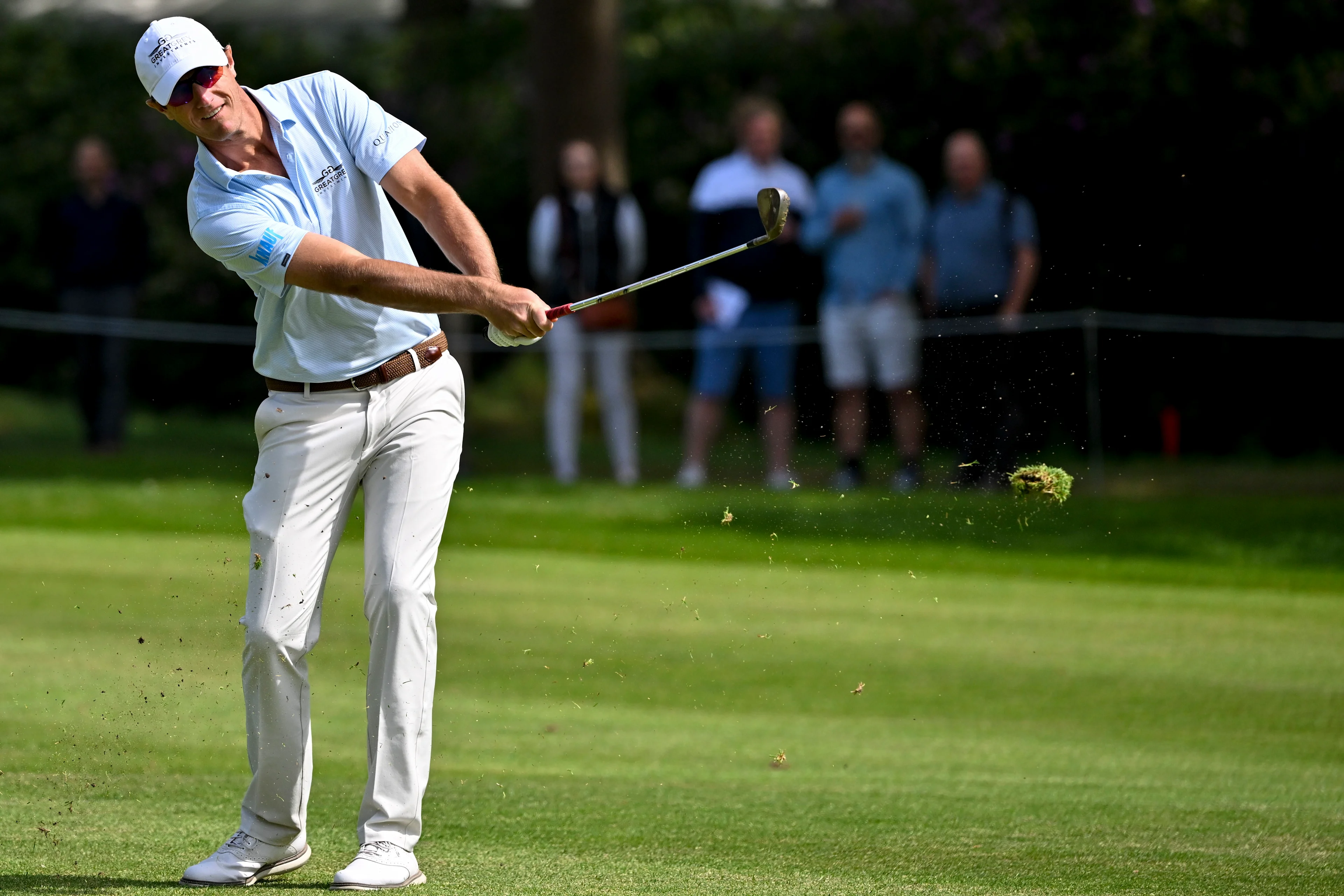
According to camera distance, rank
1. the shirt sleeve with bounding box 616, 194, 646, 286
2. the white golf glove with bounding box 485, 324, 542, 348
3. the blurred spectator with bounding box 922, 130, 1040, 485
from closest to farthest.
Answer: the white golf glove with bounding box 485, 324, 542, 348
the blurred spectator with bounding box 922, 130, 1040, 485
the shirt sleeve with bounding box 616, 194, 646, 286

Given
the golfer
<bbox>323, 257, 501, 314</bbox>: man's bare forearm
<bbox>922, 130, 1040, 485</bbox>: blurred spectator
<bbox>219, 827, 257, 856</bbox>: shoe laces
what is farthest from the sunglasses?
<bbox>922, 130, 1040, 485</bbox>: blurred spectator

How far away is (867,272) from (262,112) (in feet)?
27.4

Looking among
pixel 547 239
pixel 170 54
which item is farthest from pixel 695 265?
pixel 547 239

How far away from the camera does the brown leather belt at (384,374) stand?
16.6 ft

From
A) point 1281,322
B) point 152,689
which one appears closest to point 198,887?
point 152,689

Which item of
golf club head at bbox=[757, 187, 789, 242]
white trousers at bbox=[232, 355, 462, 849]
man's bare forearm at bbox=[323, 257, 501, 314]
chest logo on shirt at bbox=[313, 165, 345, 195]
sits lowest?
white trousers at bbox=[232, 355, 462, 849]

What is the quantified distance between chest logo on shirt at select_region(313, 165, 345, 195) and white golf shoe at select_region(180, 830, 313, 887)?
168cm

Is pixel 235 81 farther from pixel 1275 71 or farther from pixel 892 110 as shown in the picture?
pixel 892 110

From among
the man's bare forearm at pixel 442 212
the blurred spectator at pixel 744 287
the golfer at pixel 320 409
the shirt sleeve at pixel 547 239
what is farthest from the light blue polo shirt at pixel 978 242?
the golfer at pixel 320 409

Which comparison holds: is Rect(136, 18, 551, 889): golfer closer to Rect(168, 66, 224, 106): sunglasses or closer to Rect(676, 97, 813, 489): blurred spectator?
Rect(168, 66, 224, 106): sunglasses

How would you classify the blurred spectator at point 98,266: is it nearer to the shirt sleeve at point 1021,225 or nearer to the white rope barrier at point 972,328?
the white rope barrier at point 972,328

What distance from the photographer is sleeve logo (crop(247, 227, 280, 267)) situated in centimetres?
482

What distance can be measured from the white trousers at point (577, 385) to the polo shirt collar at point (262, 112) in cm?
898

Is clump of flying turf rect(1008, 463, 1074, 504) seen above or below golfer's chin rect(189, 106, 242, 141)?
below
